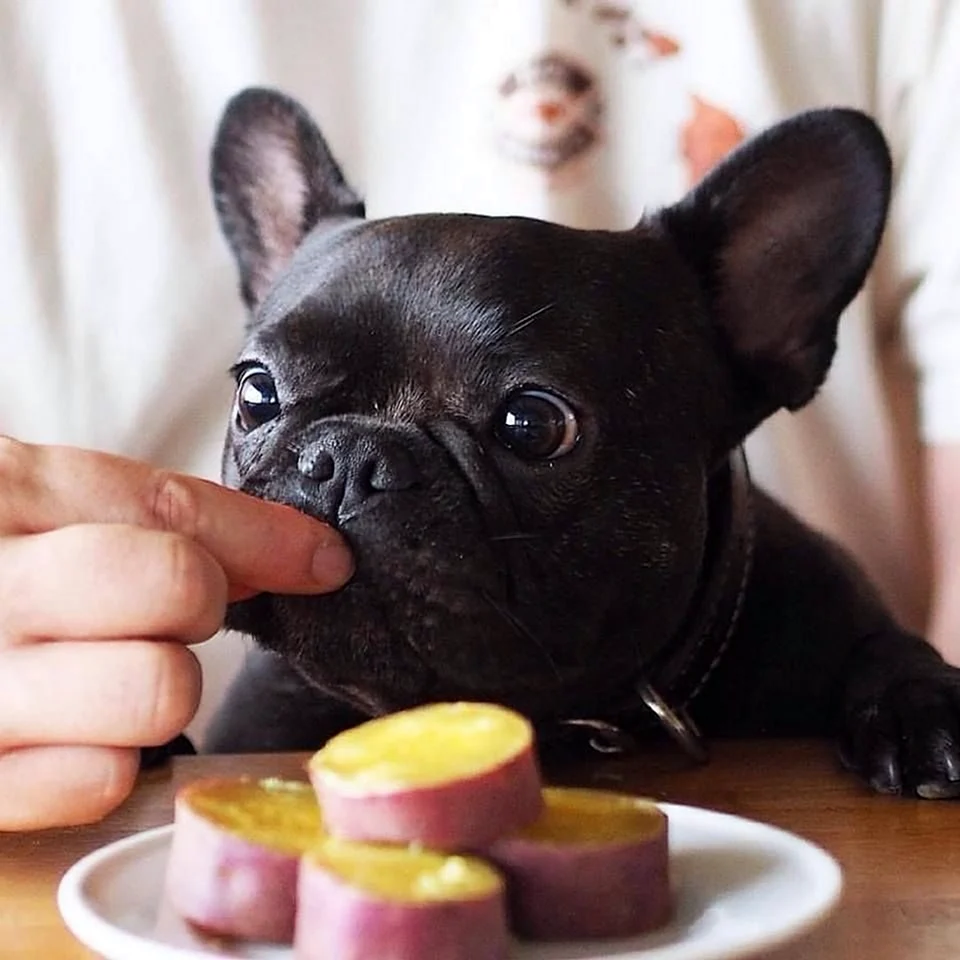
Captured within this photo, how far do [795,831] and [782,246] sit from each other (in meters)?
0.47

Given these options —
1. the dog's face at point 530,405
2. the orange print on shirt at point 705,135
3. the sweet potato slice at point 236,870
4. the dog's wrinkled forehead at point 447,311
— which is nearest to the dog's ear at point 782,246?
the dog's face at point 530,405

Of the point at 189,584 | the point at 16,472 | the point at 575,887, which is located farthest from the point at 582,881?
the point at 16,472

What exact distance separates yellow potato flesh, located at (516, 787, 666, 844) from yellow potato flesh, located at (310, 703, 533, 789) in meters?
0.03

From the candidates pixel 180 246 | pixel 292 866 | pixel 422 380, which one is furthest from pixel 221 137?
pixel 292 866

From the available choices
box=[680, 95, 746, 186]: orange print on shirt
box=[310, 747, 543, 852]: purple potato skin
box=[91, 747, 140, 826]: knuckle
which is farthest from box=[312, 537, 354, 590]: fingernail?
box=[680, 95, 746, 186]: orange print on shirt

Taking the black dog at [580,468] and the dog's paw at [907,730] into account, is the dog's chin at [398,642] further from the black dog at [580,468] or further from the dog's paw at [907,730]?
the dog's paw at [907,730]

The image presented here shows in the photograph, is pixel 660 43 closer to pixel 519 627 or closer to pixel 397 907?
pixel 519 627

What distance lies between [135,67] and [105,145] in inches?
3.2

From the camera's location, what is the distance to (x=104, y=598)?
688 millimetres

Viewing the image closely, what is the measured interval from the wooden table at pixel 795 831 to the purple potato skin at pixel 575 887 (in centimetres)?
7

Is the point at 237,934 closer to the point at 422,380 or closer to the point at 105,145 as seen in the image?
the point at 422,380

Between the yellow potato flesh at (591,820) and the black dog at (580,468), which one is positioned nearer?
the yellow potato flesh at (591,820)

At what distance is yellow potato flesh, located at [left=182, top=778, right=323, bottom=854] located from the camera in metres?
0.55

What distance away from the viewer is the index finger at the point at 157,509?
2.36 ft
